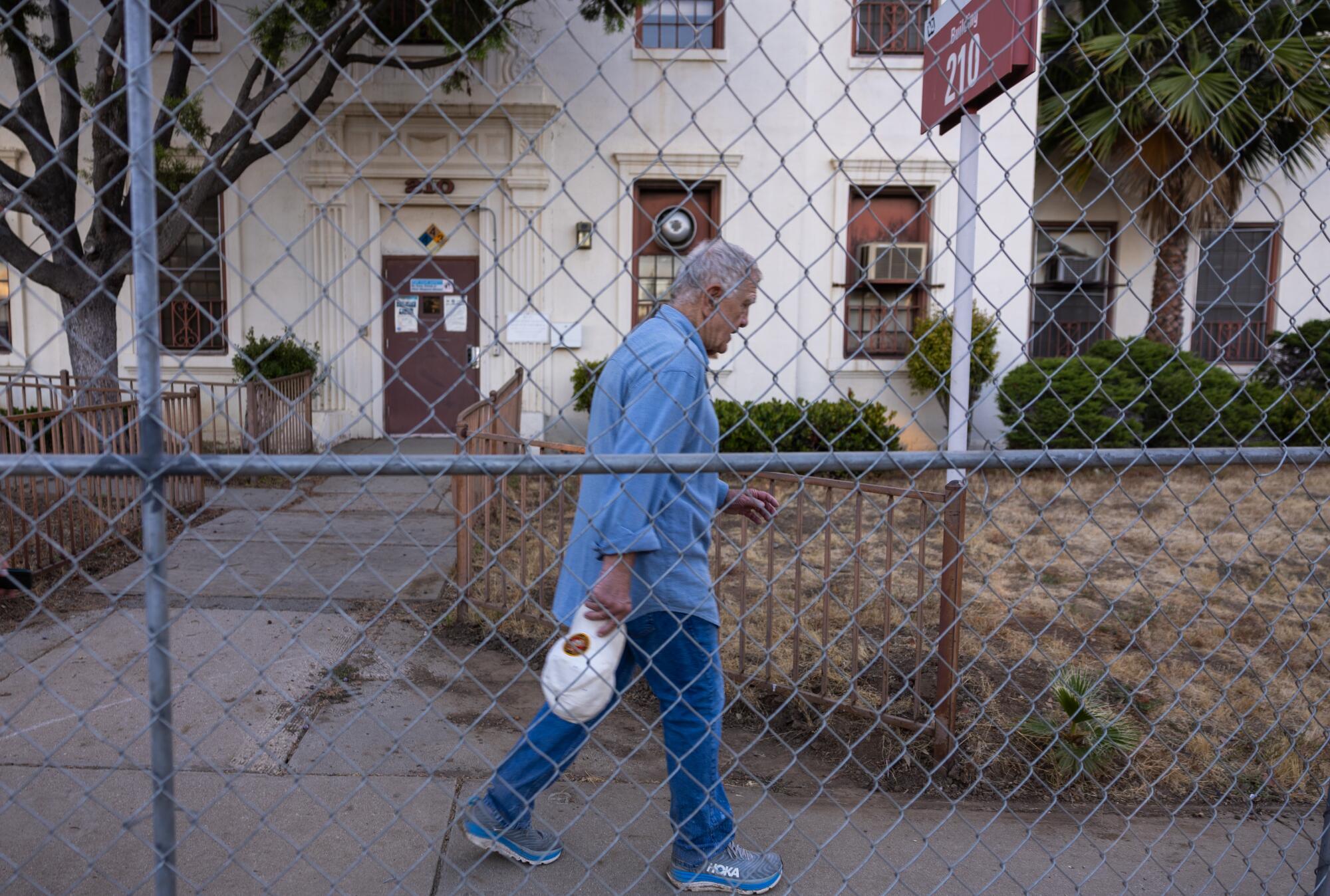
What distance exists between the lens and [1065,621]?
18.0ft

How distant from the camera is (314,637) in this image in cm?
474

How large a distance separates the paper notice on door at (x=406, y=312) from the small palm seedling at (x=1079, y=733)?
9279 millimetres

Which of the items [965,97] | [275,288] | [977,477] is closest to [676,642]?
[965,97]

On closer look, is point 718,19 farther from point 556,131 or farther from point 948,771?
point 948,771

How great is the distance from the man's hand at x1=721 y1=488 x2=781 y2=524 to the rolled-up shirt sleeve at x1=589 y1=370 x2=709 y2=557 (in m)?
0.48

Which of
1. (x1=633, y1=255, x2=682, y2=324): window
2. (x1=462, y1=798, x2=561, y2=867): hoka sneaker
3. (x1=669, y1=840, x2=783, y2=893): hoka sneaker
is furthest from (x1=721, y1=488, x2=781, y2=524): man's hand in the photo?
(x1=633, y1=255, x2=682, y2=324): window

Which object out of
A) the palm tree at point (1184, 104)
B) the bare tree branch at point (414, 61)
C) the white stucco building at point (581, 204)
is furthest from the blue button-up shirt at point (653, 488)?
the palm tree at point (1184, 104)

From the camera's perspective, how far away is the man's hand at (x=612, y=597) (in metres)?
2.45

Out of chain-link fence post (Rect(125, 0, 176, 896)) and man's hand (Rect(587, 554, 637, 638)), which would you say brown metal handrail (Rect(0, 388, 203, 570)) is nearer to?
man's hand (Rect(587, 554, 637, 638))

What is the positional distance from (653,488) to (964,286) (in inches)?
45.9

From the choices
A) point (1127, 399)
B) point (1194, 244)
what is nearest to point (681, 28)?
point (1127, 399)

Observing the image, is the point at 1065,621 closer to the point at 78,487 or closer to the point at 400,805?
the point at 400,805

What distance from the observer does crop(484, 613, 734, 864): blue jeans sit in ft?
8.81

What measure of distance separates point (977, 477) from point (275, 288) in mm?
8183
